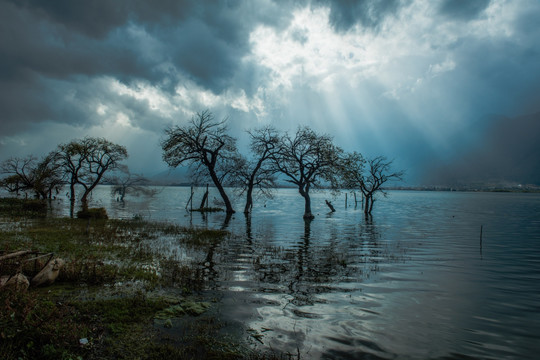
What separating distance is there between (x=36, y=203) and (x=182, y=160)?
19416 millimetres

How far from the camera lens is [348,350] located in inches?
261

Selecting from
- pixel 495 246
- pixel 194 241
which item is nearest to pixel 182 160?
pixel 194 241

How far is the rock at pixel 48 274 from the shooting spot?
9.21 meters

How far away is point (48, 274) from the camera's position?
9.43m

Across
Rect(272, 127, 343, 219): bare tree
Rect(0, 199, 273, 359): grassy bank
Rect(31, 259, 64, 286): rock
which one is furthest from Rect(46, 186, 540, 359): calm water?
Rect(272, 127, 343, 219): bare tree

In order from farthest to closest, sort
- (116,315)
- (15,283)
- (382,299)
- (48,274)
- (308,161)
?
1. (308,161)
2. (382,299)
3. (48,274)
4. (15,283)
5. (116,315)

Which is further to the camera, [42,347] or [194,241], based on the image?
[194,241]

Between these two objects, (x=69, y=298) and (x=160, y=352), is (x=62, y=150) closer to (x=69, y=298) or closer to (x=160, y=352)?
(x=69, y=298)

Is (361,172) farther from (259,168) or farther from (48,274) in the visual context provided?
(48,274)

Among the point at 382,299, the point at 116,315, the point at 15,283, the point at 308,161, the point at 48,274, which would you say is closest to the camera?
the point at 116,315

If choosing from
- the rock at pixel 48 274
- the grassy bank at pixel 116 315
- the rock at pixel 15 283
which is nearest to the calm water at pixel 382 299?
the grassy bank at pixel 116 315

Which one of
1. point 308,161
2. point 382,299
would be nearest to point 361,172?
point 308,161

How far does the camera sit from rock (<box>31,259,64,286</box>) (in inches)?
363

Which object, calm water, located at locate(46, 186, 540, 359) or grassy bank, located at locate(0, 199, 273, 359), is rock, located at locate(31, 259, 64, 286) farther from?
calm water, located at locate(46, 186, 540, 359)
